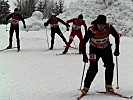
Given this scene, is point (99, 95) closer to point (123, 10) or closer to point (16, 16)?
point (16, 16)

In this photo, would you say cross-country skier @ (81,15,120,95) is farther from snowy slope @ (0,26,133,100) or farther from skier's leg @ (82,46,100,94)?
snowy slope @ (0,26,133,100)

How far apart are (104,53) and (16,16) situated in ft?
25.1

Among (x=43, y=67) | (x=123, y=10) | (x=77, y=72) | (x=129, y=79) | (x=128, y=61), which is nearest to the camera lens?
(x=129, y=79)

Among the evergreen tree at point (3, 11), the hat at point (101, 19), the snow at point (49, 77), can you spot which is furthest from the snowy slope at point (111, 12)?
the evergreen tree at point (3, 11)

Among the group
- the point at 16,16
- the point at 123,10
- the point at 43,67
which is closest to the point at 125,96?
the point at 43,67

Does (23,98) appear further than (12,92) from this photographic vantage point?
No

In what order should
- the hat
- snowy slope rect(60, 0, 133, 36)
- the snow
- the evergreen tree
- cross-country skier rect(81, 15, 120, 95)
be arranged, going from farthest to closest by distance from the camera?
the evergreen tree
snowy slope rect(60, 0, 133, 36)
the snow
cross-country skier rect(81, 15, 120, 95)
the hat

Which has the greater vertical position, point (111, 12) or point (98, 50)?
point (111, 12)

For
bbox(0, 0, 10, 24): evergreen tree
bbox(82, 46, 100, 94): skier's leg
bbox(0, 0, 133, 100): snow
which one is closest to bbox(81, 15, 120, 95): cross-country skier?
bbox(82, 46, 100, 94): skier's leg

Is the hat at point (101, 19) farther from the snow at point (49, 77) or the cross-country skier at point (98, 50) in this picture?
the snow at point (49, 77)

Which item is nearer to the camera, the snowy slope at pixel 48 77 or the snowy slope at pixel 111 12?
the snowy slope at pixel 48 77

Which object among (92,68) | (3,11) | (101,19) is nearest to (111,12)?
(92,68)

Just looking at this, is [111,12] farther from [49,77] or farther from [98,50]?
[98,50]

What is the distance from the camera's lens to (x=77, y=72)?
882 cm
